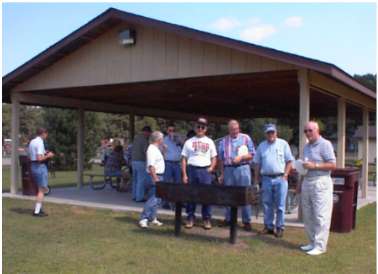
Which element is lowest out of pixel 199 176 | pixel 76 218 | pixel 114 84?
pixel 76 218

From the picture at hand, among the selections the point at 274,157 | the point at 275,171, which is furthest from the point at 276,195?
the point at 274,157

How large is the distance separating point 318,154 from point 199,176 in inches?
80.0

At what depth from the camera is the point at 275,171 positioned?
7.23m

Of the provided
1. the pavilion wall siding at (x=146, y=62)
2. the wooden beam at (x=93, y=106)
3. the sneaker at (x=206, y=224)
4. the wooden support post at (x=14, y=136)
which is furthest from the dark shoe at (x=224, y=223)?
the wooden beam at (x=93, y=106)

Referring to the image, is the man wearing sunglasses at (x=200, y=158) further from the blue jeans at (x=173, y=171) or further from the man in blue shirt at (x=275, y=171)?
the blue jeans at (x=173, y=171)

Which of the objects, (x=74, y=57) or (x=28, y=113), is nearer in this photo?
(x=74, y=57)

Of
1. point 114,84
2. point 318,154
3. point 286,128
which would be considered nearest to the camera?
point 318,154

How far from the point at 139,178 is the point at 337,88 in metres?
4.81

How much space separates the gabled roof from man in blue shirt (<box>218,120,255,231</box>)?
1.44m

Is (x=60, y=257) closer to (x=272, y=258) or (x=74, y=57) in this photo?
(x=272, y=258)

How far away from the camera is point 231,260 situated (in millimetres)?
6070

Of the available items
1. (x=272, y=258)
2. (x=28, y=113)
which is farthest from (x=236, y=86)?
(x=28, y=113)

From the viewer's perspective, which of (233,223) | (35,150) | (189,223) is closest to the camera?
(233,223)

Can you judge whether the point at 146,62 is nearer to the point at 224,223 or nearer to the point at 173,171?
the point at 173,171
